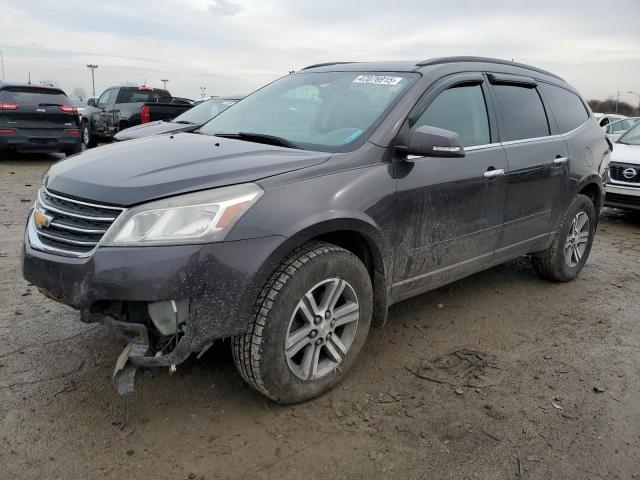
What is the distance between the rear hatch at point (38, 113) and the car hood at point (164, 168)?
382 inches

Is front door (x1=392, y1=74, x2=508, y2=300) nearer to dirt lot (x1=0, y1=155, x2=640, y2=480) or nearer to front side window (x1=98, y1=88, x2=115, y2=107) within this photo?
dirt lot (x1=0, y1=155, x2=640, y2=480)

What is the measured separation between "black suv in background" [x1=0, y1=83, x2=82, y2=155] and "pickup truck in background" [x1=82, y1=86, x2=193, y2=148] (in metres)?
1.65

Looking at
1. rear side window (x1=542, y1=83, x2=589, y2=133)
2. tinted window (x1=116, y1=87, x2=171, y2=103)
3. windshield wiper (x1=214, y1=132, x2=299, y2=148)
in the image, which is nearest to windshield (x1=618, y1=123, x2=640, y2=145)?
rear side window (x1=542, y1=83, x2=589, y2=133)

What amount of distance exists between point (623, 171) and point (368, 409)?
7.14 meters

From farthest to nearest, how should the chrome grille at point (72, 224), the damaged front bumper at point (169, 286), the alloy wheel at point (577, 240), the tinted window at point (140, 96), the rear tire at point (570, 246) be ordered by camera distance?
the tinted window at point (140, 96)
the alloy wheel at point (577, 240)
the rear tire at point (570, 246)
the chrome grille at point (72, 224)
the damaged front bumper at point (169, 286)

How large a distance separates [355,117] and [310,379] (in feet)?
5.05

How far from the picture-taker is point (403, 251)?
124 inches

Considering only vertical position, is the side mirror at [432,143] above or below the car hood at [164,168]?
above

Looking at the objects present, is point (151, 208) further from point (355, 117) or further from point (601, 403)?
point (601, 403)

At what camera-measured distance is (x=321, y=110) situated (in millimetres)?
3477

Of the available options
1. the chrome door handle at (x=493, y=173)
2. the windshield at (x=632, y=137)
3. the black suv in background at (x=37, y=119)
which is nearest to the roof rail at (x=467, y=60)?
the chrome door handle at (x=493, y=173)

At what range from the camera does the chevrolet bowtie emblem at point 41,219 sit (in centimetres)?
269

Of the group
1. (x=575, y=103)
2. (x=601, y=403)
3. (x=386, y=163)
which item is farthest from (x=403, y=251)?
(x=575, y=103)

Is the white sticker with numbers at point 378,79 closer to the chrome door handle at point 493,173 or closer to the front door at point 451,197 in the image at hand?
the front door at point 451,197
